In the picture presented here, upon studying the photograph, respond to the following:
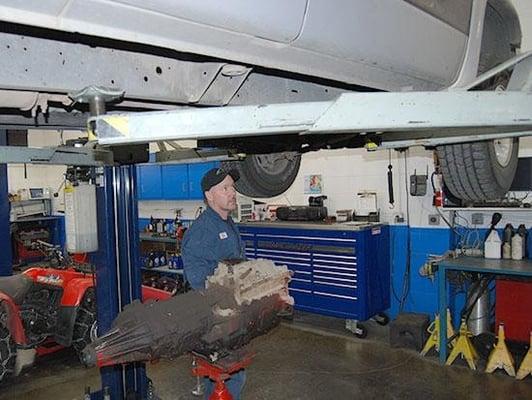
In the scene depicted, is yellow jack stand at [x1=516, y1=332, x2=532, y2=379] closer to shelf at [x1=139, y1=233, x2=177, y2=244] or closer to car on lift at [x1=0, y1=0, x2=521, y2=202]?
car on lift at [x1=0, y1=0, x2=521, y2=202]

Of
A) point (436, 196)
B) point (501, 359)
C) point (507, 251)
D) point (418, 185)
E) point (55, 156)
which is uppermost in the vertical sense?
point (55, 156)

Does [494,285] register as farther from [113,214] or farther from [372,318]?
[113,214]

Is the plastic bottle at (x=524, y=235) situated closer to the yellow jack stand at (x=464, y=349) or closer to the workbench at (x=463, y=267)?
the workbench at (x=463, y=267)

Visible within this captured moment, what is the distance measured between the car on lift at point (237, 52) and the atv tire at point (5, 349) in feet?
6.47

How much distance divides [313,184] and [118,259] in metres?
2.98

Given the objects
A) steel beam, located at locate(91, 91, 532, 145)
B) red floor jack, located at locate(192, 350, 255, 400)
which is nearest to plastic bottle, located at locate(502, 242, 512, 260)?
red floor jack, located at locate(192, 350, 255, 400)

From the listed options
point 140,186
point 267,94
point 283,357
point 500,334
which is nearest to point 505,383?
point 500,334

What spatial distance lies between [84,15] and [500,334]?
403 centimetres

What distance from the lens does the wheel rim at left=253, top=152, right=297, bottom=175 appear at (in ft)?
10.1

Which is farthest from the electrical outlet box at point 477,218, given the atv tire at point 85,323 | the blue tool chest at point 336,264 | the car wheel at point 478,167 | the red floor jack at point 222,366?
the atv tire at point 85,323

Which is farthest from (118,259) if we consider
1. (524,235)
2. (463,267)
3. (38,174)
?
(38,174)

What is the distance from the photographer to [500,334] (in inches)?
151

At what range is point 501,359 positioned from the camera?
3799mm

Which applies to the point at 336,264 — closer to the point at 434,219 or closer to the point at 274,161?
the point at 434,219
